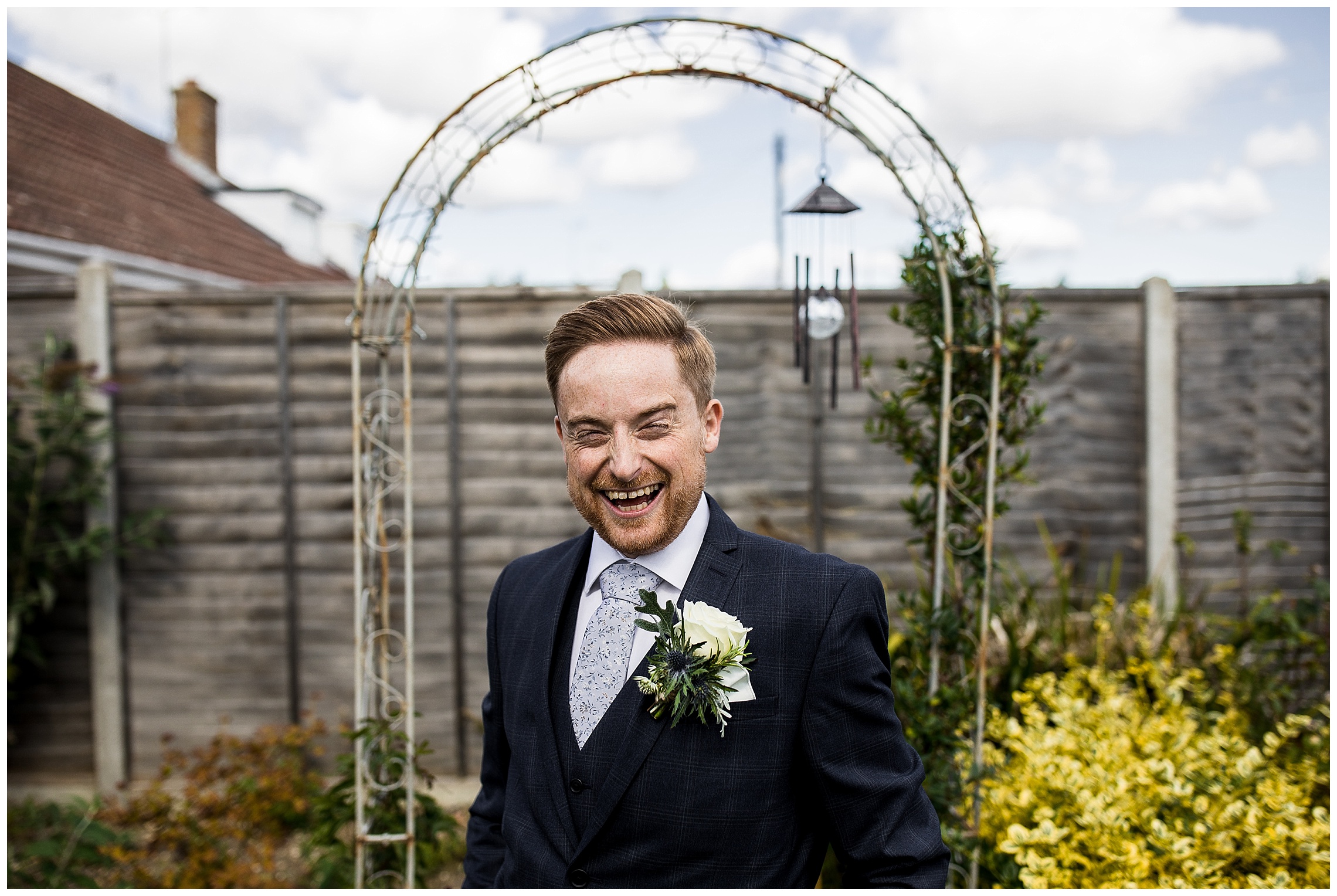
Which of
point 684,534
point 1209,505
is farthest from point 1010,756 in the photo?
point 684,534

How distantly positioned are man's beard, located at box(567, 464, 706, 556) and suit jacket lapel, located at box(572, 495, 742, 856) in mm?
94

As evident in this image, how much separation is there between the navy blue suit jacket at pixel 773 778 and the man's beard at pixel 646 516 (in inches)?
4.4

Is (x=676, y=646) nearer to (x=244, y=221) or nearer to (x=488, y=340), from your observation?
(x=488, y=340)

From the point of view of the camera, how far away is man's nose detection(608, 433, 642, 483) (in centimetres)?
141

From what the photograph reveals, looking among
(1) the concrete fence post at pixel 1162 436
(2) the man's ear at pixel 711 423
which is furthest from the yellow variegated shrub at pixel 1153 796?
(2) the man's ear at pixel 711 423

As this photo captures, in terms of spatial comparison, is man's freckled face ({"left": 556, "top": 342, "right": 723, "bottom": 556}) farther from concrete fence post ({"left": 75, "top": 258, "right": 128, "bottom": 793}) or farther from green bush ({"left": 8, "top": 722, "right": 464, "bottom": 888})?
concrete fence post ({"left": 75, "top": 258, "right": 128, "bottom": 793})

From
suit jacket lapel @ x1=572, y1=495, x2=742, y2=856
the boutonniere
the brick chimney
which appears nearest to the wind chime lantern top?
suit jacket lapel @ x1=572, y1=495, x2=742, y2=856

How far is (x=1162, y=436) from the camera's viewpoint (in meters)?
4.09

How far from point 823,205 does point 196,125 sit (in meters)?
10.4

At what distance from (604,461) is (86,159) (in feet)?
27.1

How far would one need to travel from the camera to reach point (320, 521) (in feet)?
13.7

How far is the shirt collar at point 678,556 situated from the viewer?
59.6 inches

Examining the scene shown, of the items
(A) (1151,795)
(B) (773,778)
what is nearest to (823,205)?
(B) (773,778)

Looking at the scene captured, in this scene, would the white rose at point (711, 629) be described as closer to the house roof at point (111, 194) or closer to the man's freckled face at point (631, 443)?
the man's freckled face at point (631, 443)
